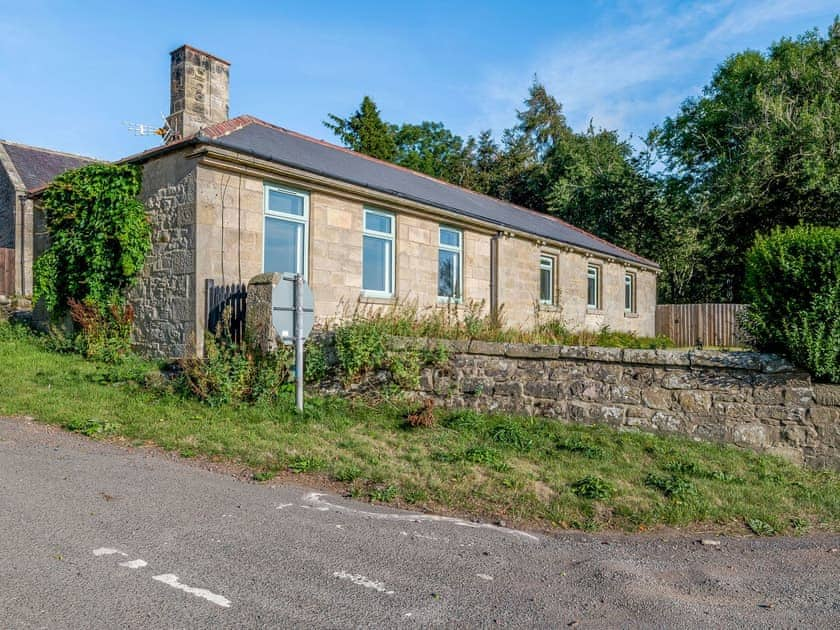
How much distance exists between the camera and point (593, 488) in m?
6.11

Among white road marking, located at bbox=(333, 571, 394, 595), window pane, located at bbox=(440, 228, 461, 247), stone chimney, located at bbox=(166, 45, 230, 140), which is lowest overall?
white road marking, located at bbox=(333, 571, 394, 595)

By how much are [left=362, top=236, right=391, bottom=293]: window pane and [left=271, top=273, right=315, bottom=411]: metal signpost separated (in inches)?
187

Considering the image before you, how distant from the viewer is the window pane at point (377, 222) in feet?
45.9

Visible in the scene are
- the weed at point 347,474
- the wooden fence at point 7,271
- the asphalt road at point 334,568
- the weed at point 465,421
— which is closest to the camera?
the asphalt road at point 334,568

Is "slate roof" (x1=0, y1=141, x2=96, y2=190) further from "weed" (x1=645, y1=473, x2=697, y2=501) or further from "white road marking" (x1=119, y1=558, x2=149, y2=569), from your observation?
"weed" (x1=645, y1=473, x2=697, y2=501)

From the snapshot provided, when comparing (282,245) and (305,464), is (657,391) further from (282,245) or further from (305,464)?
(282,245)

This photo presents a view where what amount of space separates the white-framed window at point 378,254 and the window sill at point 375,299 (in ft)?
0.21

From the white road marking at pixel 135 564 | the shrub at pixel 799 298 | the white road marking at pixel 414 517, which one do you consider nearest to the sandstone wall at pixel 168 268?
the white road marking at pixel 414 517

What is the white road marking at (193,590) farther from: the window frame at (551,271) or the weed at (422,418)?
the window frame at (551,271)

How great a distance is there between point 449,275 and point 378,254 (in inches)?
105

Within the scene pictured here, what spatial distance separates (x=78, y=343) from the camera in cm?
1275

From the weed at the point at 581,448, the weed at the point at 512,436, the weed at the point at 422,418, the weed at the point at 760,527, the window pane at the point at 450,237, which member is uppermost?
the window pane at the point at 450,237

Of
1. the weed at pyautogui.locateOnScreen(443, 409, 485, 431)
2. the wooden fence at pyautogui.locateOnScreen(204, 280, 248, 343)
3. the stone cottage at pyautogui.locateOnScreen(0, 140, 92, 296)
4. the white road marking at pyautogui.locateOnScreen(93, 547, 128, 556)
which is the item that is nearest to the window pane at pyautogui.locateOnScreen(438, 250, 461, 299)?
the wooden fence at pyautogui.locateOnScreen(204, 280, 248, 343)

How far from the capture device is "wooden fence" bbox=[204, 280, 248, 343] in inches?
429
